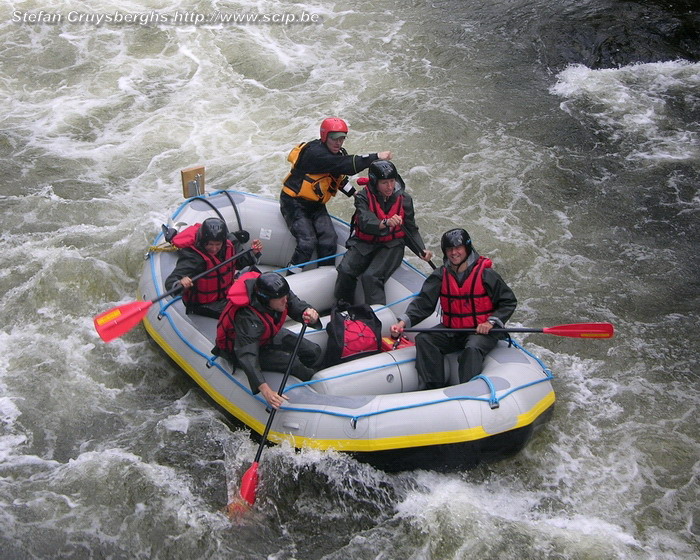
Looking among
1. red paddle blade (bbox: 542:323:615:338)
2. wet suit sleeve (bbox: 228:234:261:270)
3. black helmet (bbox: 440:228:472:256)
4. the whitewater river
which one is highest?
black helmet (bbox: 440:228:472:256)

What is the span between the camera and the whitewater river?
5184mm

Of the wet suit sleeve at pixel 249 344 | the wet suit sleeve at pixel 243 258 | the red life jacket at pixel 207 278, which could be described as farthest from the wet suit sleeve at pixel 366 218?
the wet suit sleeve at pixel 249 344

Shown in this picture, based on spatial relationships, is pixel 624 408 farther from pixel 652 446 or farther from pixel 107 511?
pixel 107 511

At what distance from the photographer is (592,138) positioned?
970 cm

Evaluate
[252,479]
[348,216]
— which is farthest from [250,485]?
[348,216]

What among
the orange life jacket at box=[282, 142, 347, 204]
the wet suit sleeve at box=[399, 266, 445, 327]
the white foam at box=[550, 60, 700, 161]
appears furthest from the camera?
the white foam at box=[550, 60, 700, 161]

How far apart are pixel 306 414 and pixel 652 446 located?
2.54 metres

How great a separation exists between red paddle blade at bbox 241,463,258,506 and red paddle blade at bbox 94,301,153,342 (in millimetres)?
1355

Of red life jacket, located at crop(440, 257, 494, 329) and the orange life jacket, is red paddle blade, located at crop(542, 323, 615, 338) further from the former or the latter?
the orange life jacket

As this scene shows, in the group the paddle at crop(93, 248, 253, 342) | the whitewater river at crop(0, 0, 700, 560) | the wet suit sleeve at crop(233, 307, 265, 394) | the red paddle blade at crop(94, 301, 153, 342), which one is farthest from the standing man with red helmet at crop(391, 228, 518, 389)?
the red paddle blade at crop(94, 301, 153, 342)

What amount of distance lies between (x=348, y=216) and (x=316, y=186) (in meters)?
1.94

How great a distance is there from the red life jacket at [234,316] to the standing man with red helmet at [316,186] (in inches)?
54.6

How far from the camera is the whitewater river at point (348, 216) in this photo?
5.18 meters

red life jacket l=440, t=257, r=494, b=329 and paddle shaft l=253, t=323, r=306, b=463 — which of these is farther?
red life jacket l=440, t=257, r=494, b=329
